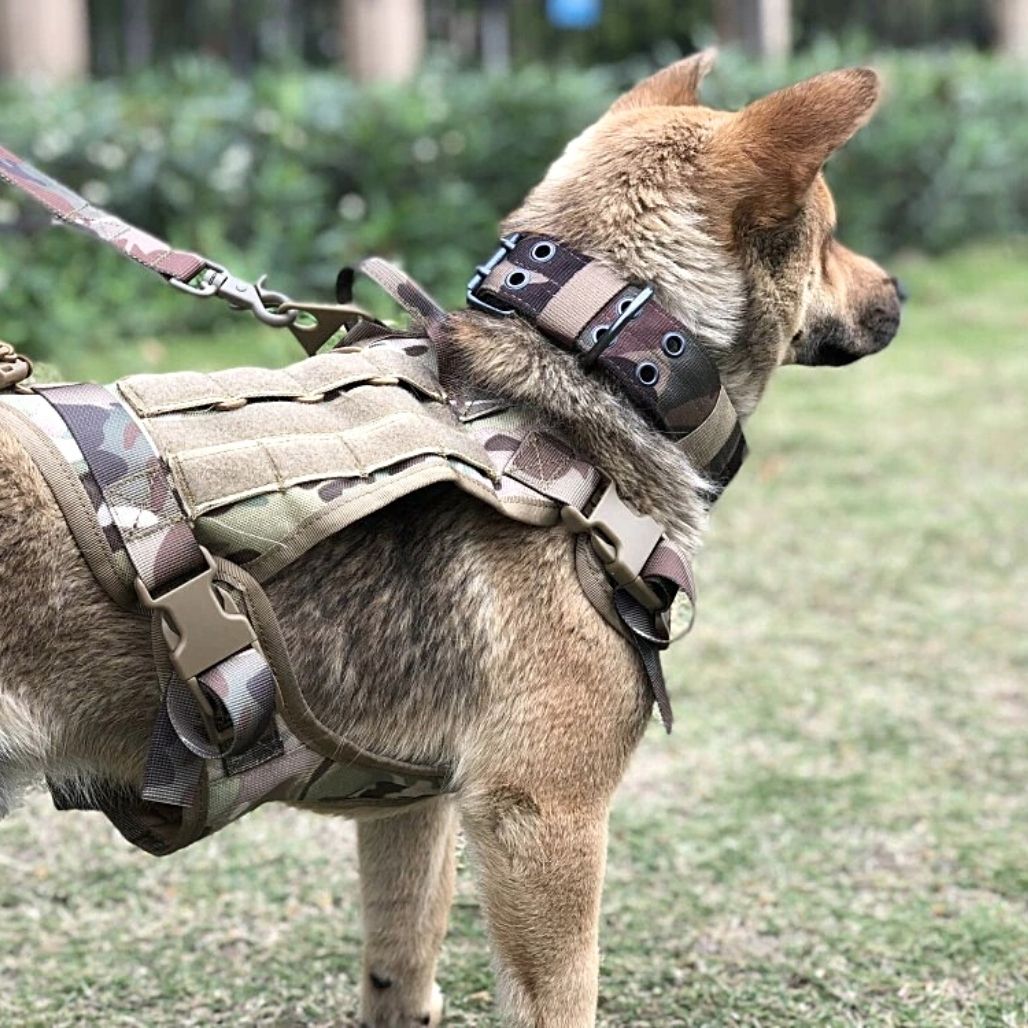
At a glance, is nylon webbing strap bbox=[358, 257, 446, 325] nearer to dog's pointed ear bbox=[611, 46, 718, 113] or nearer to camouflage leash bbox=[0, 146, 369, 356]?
camouflage leash bbox=[0, 146, 369, 356]

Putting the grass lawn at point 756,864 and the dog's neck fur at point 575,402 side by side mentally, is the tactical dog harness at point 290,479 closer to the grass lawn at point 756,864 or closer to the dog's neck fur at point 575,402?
the dog's neck fur at point 575,402

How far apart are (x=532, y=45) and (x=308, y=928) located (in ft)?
100

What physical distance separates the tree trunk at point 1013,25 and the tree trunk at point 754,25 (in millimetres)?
5039

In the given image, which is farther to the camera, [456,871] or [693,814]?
[693,814]

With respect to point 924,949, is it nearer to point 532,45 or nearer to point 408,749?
point 408,749

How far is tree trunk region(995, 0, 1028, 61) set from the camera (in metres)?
17.7

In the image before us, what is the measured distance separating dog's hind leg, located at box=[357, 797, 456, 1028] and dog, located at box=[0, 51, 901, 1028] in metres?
0.48

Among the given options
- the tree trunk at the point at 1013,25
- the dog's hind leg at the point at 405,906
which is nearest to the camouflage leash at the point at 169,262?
the dog's hind leg at the point at 405,906

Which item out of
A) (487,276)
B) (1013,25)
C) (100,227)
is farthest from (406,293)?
(1013,25)

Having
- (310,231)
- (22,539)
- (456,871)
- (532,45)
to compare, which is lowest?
(532,45)

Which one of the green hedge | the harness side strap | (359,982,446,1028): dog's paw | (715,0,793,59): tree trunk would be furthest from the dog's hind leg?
(715,0,793,59): tree trunk

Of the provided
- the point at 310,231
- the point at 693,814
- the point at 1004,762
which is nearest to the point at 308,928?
the point at 693,814

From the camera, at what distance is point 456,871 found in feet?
9.87

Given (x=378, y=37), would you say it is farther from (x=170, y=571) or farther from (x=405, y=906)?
(x=170, y=571)
